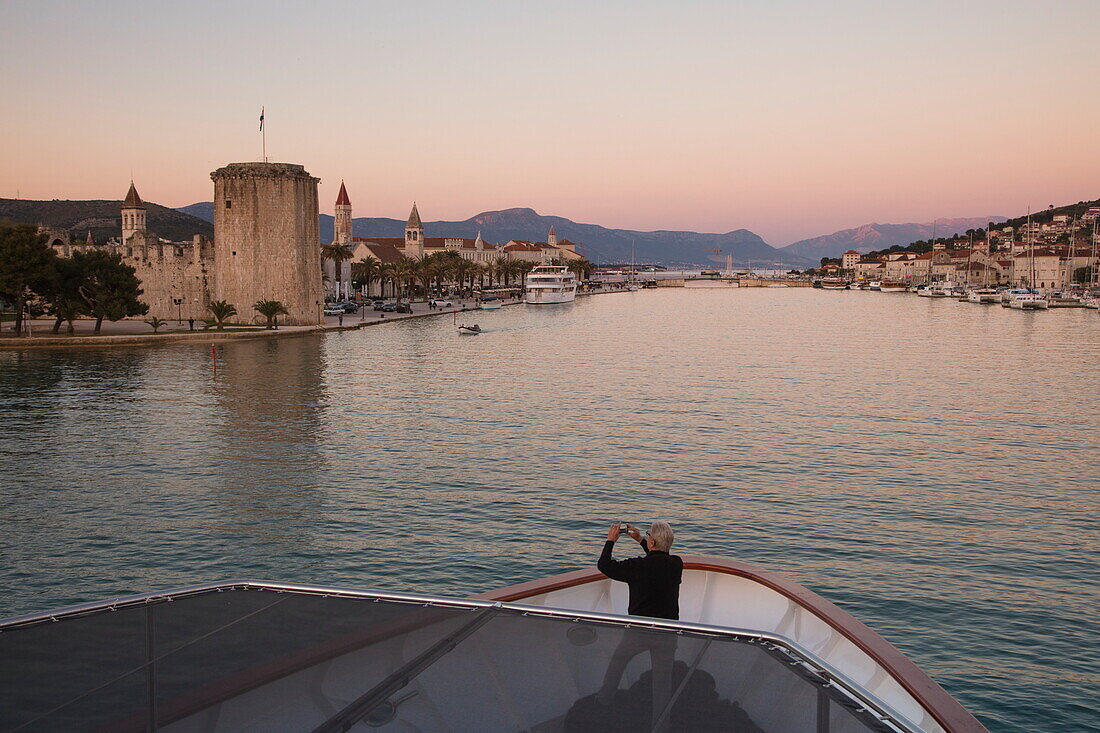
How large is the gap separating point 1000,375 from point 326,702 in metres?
38.9

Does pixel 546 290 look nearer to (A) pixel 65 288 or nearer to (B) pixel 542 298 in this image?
(B) pixel 542 298

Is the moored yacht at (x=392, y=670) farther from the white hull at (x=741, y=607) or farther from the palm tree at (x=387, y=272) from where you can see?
the palm tree at (x=387, y=272)

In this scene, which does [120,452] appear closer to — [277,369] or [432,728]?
[277,369]

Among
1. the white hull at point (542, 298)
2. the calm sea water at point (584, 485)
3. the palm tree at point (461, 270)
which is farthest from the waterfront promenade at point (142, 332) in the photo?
the palm tree at point (461, 270)

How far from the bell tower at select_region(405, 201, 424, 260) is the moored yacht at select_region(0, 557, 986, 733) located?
420 ft

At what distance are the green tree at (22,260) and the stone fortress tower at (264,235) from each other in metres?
13.3

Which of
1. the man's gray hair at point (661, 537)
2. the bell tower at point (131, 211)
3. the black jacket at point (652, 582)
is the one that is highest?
the bell tower at point (131, 211)

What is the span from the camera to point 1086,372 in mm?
38375

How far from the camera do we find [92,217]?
542 ft

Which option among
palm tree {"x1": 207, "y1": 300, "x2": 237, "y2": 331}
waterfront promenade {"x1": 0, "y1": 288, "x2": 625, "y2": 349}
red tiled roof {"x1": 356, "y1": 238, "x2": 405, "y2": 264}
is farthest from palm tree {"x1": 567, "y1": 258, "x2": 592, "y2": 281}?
palm tree {"x1": 207, "y1": 300, "x2": 237, "y2": 331}

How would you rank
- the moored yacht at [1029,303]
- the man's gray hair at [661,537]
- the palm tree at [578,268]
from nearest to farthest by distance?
the man's gray hair at [661,537]
the moored yacht at [1029,303]
the palm tree at [578,268]

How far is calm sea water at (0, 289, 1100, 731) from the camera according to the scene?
38.2 ft

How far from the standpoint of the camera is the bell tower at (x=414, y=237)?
130000 mm

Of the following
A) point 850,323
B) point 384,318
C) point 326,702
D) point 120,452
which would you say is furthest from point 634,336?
point 326,702
